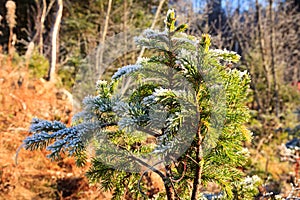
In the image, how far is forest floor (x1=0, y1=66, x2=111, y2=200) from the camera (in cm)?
211

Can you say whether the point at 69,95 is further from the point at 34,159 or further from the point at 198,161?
the point at 198,161

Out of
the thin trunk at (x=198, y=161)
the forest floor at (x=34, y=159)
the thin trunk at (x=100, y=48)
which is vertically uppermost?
the thin trunk at (x=100, y=48)

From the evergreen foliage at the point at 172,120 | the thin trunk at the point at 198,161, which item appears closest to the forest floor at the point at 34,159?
the evergreen foliage at the point at 172,120

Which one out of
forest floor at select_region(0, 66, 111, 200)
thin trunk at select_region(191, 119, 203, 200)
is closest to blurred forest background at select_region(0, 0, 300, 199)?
forest floor at select_region(0, 66, 111, 200)

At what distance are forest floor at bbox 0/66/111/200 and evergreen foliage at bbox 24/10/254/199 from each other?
1.17m

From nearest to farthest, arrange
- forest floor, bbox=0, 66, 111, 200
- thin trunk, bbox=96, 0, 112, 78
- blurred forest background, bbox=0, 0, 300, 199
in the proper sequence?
forest floor, bbox=0, 66, 111, 200
blurred forest background, bbox=0, 0, 300, 199
thin trunk, bbox=96, 0, 112, 78

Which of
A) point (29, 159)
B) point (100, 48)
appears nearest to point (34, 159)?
point (29, 159)

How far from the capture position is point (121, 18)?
6.80 metres

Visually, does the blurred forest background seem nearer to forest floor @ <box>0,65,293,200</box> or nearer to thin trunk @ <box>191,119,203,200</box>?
forest floor @ <box>0,65,293,200</box>

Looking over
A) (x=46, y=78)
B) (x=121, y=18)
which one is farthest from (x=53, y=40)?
(x=121, y=18)

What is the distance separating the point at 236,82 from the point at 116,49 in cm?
518

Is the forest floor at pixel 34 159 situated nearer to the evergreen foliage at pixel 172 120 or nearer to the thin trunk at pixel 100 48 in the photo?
the evergreen foliage at pixel 172 120

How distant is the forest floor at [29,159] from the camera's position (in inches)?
83.1

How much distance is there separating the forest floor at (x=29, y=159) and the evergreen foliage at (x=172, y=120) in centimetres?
117
